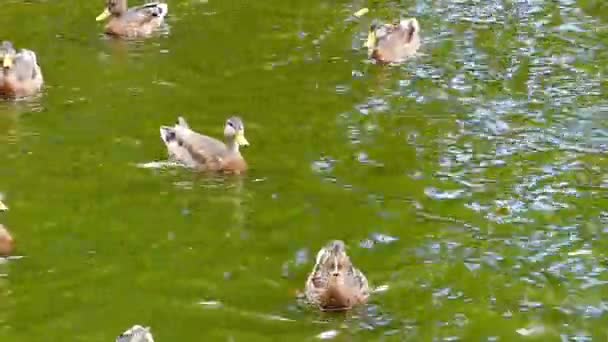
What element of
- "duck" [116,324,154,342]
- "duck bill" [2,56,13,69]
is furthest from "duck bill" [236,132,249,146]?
"duck" [116,324,154,342]

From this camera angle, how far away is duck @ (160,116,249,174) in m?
13.3

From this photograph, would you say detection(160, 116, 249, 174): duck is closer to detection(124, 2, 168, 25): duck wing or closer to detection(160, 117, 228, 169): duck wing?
detection(160, 117, 228, 169): duck wing

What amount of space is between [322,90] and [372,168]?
245 centimetres

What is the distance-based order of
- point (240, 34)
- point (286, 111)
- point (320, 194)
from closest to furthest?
point (320, 194)
point (286, 111)
point (240, 34)

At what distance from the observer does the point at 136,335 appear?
928 centimetres

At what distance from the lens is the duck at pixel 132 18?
1777 cm

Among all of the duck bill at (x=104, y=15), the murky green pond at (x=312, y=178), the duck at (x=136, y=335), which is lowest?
the duck bill at (x=104, y=15)

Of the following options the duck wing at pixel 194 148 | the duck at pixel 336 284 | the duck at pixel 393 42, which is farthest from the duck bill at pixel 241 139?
the duck at pixel 393 42

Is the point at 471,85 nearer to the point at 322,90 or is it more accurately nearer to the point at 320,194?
the point at 322,90

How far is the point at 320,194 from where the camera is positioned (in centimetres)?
1262

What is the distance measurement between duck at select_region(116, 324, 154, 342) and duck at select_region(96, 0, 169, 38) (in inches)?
346

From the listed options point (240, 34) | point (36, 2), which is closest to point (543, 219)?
point (240, 34)

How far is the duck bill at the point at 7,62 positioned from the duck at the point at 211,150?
2771 mm

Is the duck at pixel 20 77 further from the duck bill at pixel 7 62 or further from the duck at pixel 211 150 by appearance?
the duck at pixel 211 150
